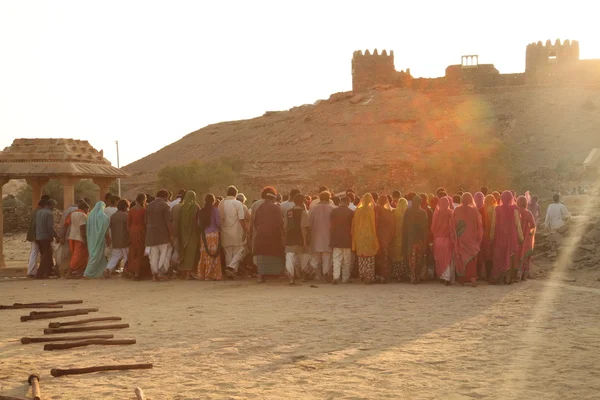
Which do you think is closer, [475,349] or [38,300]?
[475,349]

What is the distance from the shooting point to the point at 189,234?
12.7m

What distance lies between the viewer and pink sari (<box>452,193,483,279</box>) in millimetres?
11484

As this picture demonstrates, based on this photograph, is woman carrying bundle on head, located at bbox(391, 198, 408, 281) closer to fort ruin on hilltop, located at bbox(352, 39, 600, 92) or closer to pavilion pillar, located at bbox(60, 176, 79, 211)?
pavilion pillar, located at bbox(60, 176, 79, 211)

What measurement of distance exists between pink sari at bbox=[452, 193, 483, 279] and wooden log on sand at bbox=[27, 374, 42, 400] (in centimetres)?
726

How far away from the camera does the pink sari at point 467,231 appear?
37.7 ft

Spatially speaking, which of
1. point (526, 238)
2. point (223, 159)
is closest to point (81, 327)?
point (526, 238)

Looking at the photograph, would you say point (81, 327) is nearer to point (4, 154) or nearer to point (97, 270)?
point (97, 270)

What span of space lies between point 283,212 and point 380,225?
65.3 inches

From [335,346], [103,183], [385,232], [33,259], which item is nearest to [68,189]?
[103,183]

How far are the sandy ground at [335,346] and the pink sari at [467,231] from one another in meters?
0.57

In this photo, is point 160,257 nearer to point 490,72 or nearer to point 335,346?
point 335,346

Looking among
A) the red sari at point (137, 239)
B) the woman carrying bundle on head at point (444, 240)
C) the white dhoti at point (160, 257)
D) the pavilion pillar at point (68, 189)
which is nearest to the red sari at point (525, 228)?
the woman carrying bundle on head at point (444, 240)

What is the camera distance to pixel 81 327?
7.97 meters

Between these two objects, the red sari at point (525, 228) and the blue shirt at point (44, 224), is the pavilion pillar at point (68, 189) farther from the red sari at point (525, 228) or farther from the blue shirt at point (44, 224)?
the red sari at point (525, 228)
